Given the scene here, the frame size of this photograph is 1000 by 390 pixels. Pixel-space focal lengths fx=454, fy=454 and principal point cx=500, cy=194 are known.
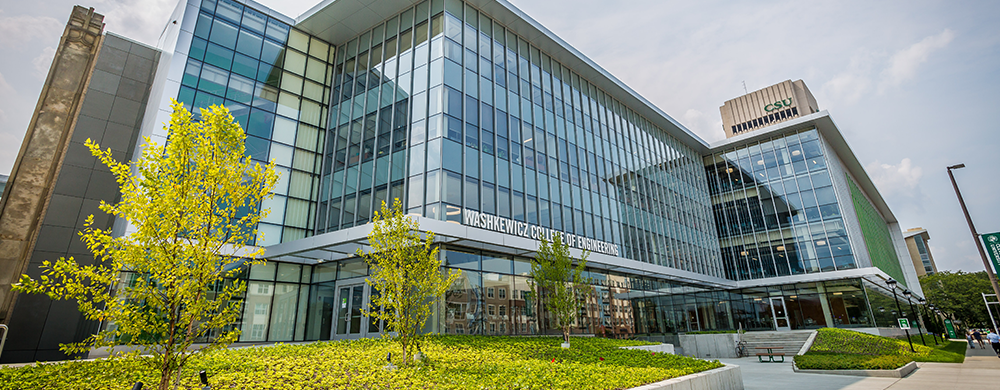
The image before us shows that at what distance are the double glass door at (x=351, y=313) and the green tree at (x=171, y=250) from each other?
12538mm

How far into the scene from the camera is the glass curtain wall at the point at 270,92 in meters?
23.9

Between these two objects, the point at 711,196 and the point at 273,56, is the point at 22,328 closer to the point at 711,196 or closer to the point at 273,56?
Answer: the point at 273,56

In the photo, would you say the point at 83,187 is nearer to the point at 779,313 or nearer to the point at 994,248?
the point at 994,248

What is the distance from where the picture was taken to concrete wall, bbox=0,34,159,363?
17.5 meters

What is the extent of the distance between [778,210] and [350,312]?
130ft

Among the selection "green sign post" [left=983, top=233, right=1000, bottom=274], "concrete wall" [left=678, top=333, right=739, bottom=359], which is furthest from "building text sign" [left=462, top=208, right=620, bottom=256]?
"green sign post" [left=983, top=233, right=1000, bottom=274]

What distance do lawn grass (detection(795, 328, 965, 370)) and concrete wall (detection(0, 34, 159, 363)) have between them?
3016cm

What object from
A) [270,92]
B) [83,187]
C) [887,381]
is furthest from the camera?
[270,92]

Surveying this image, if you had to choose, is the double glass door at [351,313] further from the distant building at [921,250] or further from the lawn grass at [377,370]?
the distant building at [921,250]

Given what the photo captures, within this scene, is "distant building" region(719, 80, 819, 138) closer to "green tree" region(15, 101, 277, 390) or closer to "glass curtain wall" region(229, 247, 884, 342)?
"glass curtain wall" region(229, 247, 884, 342)

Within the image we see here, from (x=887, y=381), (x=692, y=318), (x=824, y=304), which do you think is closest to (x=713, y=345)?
(x=692, y=318)

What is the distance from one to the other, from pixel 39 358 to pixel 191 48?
1521cm

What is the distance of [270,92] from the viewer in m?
26.2

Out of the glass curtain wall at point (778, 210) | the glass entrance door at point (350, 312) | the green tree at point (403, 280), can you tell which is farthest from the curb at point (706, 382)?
the glass curtain wall at point (778, 210)
